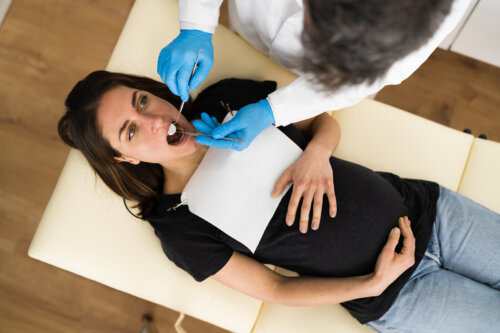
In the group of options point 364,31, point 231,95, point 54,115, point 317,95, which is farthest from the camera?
point 54,115

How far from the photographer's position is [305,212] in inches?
43.2

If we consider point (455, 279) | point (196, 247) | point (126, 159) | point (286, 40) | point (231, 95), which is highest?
point (286, 40)

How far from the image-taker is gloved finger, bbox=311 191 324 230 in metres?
1.09

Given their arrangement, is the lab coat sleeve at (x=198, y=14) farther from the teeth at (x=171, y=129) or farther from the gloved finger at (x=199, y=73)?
the teeth at (x=171, y=129)

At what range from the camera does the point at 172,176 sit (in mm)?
1256

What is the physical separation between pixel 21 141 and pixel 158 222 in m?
1.24

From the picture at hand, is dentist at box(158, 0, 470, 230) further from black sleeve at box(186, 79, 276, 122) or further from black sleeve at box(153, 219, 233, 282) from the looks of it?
black sleeve at box(153, 219, 233, 282)

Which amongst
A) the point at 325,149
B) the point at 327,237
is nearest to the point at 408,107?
the point at 325,149

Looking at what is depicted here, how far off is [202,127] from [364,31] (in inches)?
24.7

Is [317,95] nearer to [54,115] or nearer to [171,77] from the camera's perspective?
[171,77]

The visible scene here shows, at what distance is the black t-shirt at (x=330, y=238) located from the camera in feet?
3.71

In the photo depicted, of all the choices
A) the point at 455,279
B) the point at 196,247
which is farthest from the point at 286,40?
the point at 455,279

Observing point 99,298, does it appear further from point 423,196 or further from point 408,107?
point 408,107

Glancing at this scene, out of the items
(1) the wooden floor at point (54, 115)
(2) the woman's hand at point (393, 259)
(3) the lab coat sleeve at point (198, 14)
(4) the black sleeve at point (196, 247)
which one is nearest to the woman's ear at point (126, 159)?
(4) the black sleeve at point (196, 247)
